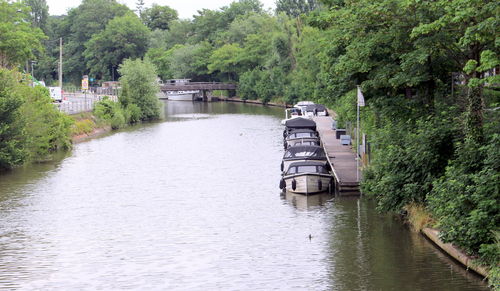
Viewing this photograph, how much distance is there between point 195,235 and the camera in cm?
3203

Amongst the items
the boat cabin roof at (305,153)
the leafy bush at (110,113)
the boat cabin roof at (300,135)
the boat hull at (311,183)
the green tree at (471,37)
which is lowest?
the boat hull at (311,183)

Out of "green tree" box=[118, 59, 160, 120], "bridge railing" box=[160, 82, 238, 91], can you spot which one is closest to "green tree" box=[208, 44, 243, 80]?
"bridge railing" box=[160, 82, 238, 91]

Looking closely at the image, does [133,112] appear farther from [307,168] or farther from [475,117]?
[475,117]

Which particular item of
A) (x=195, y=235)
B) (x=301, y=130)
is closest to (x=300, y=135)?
(x=301, y=130)

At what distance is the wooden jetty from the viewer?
39.0 m

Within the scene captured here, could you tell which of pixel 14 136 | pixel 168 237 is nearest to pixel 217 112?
pixel 14 136

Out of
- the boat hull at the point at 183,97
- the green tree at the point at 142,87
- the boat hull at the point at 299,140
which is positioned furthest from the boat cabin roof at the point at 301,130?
the boat hull at the point at 183,97

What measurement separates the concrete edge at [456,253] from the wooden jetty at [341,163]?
9328 mm

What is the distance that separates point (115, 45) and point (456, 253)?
5776 inches

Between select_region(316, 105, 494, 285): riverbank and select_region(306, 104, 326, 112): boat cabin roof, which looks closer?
select_region(316, 105, 494, 285): riverbank

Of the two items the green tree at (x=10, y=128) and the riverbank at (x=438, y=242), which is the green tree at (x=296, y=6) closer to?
the green tree at (x=10, y=128)

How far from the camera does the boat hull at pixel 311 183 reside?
1549 inches

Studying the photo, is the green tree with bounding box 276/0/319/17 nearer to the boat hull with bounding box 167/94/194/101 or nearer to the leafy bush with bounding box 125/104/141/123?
the boat hull with bounding box 167/94/194/101

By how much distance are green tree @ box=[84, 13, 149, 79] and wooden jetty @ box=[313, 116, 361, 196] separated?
110339mm
